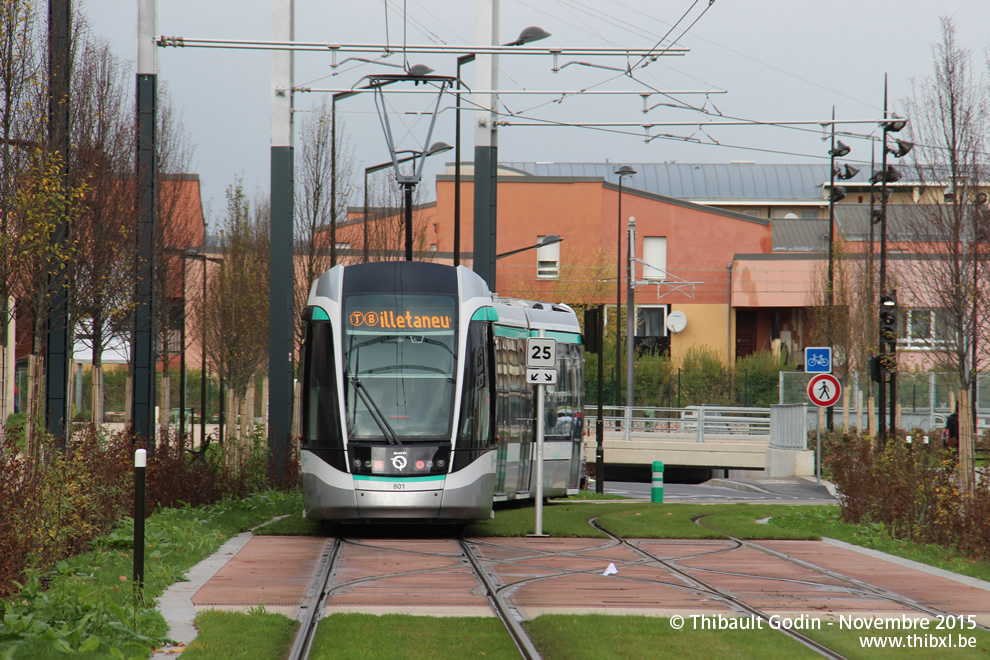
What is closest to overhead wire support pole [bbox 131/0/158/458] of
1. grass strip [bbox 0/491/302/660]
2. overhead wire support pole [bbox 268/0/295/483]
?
grass strip [bbox 0/491/302/660]

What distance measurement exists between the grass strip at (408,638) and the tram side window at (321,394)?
612 cm

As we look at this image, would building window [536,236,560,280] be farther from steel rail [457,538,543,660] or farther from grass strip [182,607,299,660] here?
grass strip [182,607,299,660]

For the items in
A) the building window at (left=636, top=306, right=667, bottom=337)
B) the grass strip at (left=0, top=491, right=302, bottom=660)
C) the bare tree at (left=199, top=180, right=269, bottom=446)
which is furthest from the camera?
the building window at (left=636, top=306, right=667, bottom=337)

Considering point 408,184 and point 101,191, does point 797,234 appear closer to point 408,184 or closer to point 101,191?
point 408,184

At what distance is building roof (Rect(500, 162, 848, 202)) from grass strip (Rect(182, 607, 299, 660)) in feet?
268

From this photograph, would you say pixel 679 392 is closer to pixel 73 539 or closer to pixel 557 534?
pixel 557 534

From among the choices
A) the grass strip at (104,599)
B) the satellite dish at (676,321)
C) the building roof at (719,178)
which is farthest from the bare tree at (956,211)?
the building roof at (719,178)

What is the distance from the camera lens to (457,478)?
15.3m

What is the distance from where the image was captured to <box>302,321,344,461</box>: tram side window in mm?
15281

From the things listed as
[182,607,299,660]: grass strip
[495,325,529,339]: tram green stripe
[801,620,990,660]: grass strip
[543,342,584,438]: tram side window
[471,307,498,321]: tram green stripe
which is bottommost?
[801,620,990,660]: grass strip

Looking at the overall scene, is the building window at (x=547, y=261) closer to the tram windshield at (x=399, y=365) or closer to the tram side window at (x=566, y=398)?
the tram side window at (x=566, y=398)

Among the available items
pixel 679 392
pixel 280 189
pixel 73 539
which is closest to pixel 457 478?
pixel 73 539

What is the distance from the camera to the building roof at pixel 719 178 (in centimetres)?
9088

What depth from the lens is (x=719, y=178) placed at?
9269cm
